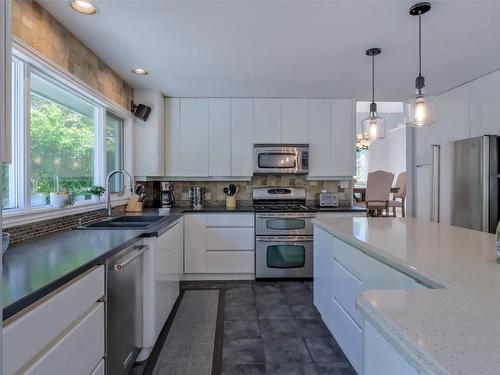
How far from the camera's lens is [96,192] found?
2.46 meters

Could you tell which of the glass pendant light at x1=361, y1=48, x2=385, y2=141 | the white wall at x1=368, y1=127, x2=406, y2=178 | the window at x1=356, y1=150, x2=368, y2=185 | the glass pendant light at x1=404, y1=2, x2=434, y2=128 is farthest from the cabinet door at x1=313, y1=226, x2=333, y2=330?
the window at x1=356, y1=150, x2=368, y2=185

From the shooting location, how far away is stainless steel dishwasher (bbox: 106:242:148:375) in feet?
4.87

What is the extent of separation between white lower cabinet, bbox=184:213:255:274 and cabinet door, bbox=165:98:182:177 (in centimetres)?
69

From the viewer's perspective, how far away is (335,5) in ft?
5.79

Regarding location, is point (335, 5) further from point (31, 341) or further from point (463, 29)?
point (31, 341)

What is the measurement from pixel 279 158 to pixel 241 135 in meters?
0.55

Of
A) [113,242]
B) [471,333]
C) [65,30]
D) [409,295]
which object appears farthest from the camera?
[65,30]

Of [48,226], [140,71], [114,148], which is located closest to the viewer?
[48,226]

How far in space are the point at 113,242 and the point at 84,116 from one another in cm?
146

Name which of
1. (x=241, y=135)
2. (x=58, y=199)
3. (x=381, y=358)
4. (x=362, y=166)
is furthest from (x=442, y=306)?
(x=362, y=166)

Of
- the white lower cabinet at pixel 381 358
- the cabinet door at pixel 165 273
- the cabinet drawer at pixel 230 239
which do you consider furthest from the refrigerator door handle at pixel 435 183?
the white lower cabinet at pixel 381 358

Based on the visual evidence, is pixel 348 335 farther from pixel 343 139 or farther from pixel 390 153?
pixel 390 153

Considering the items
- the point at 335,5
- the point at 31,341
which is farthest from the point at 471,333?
the point at 335,5

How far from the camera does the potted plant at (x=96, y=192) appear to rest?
2449 millimetres
